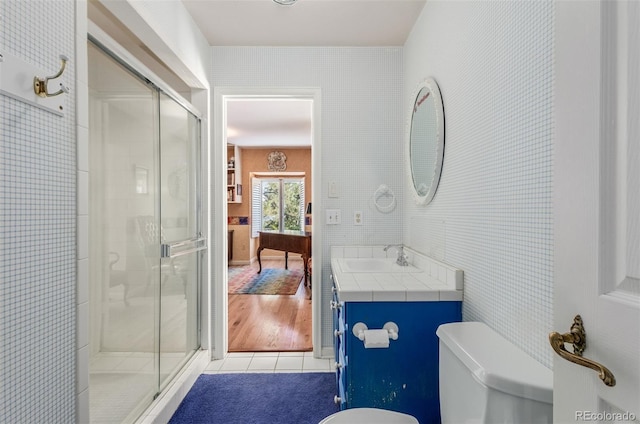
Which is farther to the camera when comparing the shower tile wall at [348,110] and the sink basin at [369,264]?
the shower tile wall at [348,110]

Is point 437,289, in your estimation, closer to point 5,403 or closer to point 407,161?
point 407,161

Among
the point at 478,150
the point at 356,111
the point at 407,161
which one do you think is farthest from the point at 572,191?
the point at 356,111

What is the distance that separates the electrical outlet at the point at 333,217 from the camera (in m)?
2.48

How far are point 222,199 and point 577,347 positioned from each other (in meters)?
2.29

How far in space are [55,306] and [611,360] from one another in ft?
4.57

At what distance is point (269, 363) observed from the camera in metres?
2.45

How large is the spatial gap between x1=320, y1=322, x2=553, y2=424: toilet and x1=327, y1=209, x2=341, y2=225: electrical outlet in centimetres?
138

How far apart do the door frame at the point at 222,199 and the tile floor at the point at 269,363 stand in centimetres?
8

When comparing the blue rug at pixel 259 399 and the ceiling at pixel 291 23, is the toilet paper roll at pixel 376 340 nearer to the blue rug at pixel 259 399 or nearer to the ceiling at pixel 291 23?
the blue rug at pixel 259 399

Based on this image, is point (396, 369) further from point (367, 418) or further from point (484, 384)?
point (484, 384)

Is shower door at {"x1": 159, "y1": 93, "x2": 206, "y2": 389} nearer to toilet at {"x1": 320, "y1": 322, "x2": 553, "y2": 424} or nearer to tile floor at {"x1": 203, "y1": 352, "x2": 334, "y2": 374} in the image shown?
tile floor at {"x1": 203, "y1": 352, "x2": 334, "y2": 374}

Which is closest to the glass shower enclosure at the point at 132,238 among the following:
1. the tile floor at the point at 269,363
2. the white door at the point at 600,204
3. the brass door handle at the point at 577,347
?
the tile floor at the point at 269,363

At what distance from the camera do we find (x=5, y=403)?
88 cm

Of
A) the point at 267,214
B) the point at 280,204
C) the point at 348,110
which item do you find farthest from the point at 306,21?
the point at 267,214
